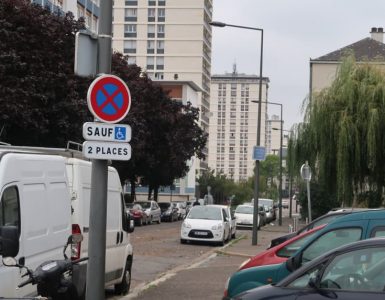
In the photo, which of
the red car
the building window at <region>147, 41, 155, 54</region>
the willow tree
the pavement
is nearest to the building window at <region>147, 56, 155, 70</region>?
the building window at <region>147, 41, 155, 54</region>

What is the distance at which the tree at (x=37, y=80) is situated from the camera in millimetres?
25469

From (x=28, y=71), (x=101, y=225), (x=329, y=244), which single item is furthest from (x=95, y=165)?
(x=28, y=71)

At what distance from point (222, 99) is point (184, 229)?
154154 mm

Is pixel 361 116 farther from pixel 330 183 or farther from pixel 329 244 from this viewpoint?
pixel 329 244

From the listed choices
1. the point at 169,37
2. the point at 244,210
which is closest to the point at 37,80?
the point at 244,210

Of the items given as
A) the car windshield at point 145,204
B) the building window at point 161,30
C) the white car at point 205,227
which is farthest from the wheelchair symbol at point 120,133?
the building window at point 161,30

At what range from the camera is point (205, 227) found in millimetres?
26016

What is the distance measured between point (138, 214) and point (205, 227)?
54.1 ft

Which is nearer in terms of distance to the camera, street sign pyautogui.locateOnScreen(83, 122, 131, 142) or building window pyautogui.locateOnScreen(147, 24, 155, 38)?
street sign pyautogui.locateOnScreen(83, 122, 131, 142)

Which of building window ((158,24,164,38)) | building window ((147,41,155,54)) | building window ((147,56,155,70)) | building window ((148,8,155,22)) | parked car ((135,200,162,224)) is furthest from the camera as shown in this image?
building window ((147,56,155,70))

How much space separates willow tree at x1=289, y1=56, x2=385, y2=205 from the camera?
23781 millimetres

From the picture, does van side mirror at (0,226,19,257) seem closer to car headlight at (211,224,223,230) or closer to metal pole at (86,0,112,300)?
metal pole at (86,0,112,300)

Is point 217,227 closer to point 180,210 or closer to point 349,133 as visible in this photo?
point 349,133

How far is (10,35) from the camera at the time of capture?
26062 millimetres
